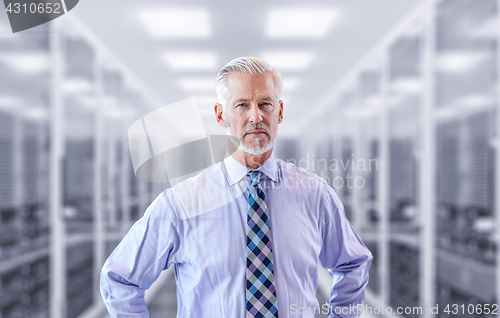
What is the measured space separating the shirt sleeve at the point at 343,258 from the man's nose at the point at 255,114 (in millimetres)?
372

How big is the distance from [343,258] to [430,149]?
1.33 m

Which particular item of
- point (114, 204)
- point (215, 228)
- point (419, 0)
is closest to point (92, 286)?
point (114, 204)

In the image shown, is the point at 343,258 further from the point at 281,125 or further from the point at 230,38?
the point at 230,38

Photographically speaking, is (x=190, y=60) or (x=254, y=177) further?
(x=190, y=60)

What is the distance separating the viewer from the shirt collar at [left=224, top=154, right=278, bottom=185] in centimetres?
120

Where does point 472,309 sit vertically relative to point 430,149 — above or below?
below

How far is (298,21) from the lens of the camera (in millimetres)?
1973

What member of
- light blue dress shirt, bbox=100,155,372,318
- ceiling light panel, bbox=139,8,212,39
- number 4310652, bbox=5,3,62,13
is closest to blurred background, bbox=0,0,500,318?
ceiling light panel, bbox=139,8,212,39

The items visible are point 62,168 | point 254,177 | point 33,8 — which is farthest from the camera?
point 62,168

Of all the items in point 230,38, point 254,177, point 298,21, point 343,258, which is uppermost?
point 298,21

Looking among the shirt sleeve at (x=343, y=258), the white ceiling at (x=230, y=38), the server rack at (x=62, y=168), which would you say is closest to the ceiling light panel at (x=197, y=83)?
the white ceiling at (x=230, y=38)

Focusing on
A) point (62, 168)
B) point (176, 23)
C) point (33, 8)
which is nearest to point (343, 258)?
point (176, 23)

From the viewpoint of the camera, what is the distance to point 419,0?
207 cm

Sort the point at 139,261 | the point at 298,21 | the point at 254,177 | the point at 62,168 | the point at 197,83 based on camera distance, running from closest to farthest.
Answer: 1. the point at 139,261
2. the point at 254,177
3. the point at 197,83
4. the point at 298,21
5. the point at 62,168
